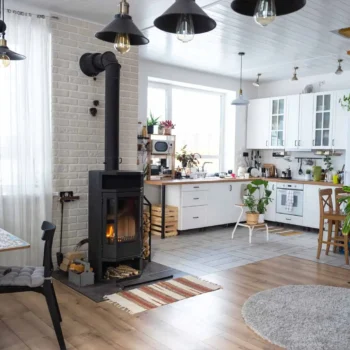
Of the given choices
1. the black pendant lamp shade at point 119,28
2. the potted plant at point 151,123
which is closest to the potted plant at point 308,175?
the potted plant at point 151,123

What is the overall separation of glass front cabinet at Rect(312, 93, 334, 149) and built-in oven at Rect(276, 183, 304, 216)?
0.81 metres

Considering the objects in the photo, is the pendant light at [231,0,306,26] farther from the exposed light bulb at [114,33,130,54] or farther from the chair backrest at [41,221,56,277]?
the chair backrest at [41,221,56,277]

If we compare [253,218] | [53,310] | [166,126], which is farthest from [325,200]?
[53,310]

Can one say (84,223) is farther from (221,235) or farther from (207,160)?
(207,160)

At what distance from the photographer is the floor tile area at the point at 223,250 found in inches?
181

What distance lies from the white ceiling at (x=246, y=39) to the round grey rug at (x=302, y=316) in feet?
9.09

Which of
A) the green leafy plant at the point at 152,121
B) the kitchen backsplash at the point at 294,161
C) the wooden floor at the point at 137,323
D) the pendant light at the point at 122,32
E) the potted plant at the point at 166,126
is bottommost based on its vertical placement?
the wooden floor at the point at 137,323

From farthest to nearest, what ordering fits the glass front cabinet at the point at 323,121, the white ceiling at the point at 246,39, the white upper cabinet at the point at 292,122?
the white upper cabinet at the point at 292,122 < the glass front cabinet at the point at 323,121 < the white ceiling at the point at 246,39

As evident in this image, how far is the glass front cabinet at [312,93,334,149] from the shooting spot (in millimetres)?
6527

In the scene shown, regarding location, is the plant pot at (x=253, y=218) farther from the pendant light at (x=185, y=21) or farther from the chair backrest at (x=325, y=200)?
the pendant light at (x=185, y=21)

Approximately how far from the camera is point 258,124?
7668 mm

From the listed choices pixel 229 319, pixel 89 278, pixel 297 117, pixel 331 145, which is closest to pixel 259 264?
pixel 229 319

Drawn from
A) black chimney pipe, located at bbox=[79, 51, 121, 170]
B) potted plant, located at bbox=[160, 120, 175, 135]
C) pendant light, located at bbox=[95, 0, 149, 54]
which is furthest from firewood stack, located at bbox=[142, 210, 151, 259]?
pendant light, located at bbox=[95, 0, 149, 54]

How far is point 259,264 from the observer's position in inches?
181
